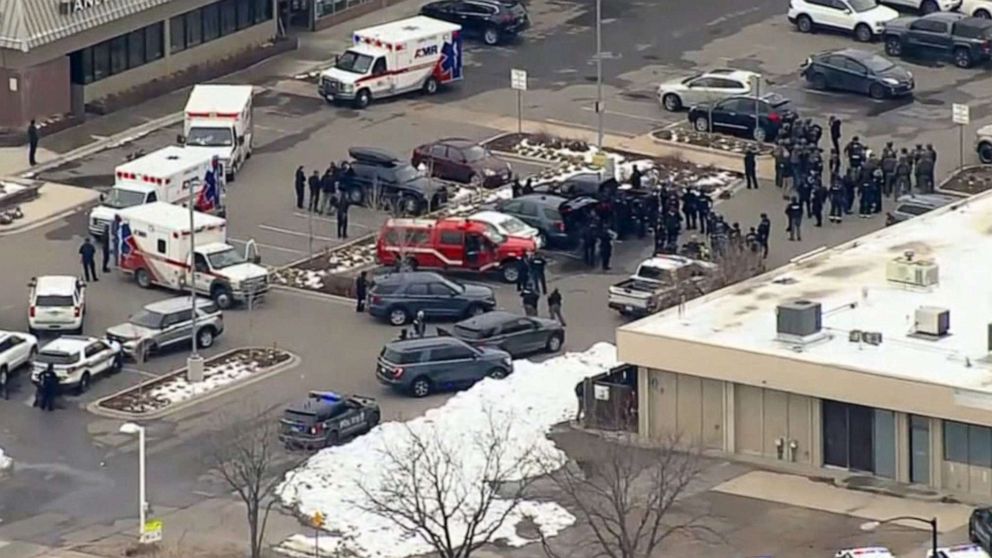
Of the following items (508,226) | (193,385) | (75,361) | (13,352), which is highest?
(508,226)

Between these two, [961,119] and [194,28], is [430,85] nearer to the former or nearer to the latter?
[194,28]

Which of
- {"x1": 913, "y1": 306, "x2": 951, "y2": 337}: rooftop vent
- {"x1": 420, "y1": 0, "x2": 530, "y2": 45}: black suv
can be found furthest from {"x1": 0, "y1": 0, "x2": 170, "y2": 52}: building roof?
{"x1": 913, "y1": 306, "x2": 951, "y2": 337}: rooftop vent

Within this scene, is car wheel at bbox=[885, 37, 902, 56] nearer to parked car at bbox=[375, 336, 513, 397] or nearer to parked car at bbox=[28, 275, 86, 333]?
parked car at bbox=[375, 336, 513, 397]

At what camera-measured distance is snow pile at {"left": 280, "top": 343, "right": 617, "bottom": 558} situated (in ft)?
212

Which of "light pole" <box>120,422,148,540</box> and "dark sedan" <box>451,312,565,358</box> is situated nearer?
"light pole" <box>120,422,148,540</box>

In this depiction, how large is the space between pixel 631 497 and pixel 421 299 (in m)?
13.3

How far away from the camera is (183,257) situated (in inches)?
3125

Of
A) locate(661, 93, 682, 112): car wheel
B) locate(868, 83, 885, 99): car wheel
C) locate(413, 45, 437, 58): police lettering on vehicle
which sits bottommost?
locate(661, 93, 682, 112): car wheel

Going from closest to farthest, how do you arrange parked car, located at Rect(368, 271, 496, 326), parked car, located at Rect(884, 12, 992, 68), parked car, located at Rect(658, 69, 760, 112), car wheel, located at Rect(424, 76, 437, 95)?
parked car, located at Rect(368, 271, 496, 326)
parked car, located at Rect(658, 69, 760, 112)
car wheel, located at Rect(424, 76, 437, 95)
parked car, located at Rect(884, 12, 992, 68)

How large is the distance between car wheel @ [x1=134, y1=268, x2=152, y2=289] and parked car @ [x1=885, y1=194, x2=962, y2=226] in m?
16.7

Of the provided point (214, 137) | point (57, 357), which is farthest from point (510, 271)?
point (57, 357)

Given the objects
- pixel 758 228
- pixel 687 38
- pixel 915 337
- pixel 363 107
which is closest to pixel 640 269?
pixel 758 228

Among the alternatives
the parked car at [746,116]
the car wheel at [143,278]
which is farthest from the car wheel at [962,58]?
the car wheel at [143,278]

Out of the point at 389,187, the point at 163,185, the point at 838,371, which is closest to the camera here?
the point at 838,371
